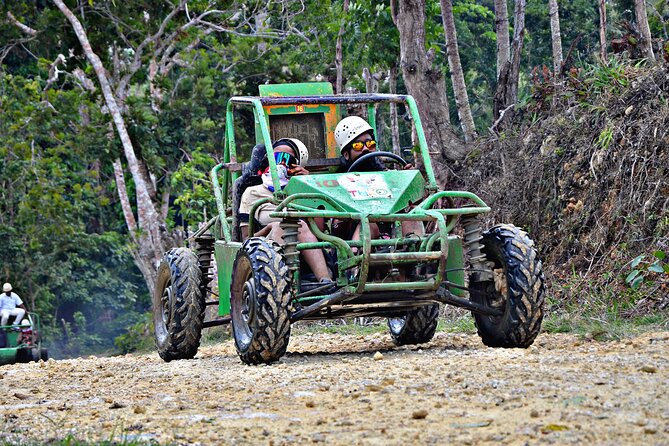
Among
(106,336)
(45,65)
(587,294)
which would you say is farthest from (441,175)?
(106,336)

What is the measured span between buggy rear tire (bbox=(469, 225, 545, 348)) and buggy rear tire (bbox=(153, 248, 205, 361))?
2742 mm

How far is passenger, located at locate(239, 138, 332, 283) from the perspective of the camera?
9.66 m

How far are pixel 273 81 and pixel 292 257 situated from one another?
22.1m

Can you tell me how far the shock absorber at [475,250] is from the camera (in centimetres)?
959

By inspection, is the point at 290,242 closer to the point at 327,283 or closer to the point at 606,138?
the point at 327,283

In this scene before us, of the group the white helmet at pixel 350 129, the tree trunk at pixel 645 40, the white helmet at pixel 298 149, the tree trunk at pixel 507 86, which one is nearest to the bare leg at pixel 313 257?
the white helmet at pixel 298 149

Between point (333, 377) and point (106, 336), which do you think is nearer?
point (333, 377)

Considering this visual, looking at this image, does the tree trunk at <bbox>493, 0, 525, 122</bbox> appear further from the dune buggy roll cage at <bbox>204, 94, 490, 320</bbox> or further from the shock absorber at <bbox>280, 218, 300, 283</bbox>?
the shock absorber at <bbox>280, 218, 300, 283</bbox>

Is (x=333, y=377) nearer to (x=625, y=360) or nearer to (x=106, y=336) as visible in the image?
(x=625, y=360)

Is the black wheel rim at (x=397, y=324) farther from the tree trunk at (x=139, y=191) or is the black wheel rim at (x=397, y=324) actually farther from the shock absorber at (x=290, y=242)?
the tree trunk at (x=139, y=191)

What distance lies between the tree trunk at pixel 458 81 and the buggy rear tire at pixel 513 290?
8206 millimetres

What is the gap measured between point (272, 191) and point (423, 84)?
24.7ft

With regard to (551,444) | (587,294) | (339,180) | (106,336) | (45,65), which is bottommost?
(106,336)

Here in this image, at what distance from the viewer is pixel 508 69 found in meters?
18.5
